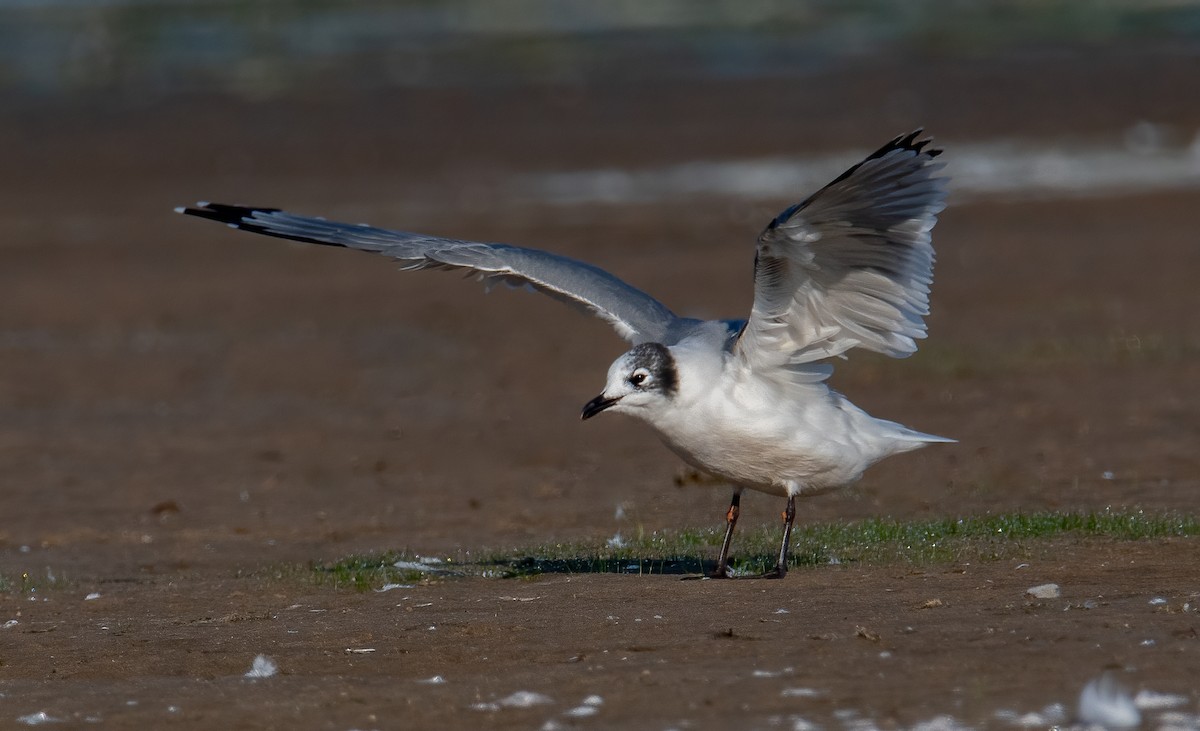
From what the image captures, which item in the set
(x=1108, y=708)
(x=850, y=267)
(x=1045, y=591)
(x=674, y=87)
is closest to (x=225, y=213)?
(x=850, y=267)

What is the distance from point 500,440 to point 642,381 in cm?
589

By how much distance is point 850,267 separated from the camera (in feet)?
23.9

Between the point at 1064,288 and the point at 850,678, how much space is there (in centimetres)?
1288

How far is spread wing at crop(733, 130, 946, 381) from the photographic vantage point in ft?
22.8

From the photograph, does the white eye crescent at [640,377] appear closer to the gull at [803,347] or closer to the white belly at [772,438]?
the gull at [803,347]

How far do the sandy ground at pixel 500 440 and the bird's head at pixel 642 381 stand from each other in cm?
82

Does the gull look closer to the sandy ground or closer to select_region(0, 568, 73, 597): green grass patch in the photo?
the sandy ground

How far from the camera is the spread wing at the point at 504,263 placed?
811cm

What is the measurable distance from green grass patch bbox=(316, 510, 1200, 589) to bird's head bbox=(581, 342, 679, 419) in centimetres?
101

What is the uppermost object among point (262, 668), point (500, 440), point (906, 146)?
point (906, 146)

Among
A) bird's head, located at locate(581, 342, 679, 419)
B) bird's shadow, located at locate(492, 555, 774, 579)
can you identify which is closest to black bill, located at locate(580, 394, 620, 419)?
bird's head, located at locate(581, 342, 679, 419)

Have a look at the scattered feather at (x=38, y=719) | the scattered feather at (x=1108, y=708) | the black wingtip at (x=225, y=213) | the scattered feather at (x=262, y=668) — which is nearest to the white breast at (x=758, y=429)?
the scattered feather at (x=262, y=668)

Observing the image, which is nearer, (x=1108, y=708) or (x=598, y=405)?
(x=1108, y=708)

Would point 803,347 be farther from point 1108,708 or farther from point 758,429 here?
point 1108,708
